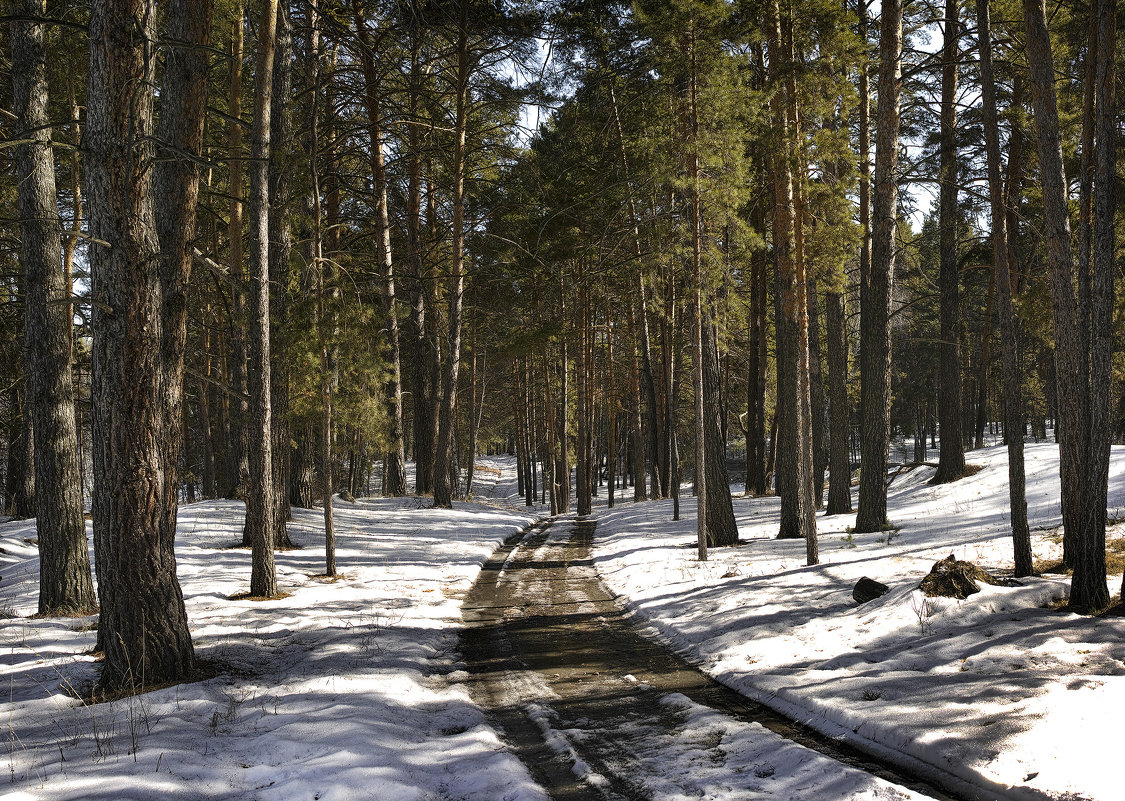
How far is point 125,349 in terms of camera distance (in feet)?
19.7

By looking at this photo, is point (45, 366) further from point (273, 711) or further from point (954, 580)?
point (954, 580)

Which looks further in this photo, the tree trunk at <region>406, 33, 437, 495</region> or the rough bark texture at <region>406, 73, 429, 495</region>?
the rough bark texture at <region>406, 73, 429, 495</region>

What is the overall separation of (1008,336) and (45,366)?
12.5 meters

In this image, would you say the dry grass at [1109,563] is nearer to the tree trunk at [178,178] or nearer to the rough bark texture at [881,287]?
the rough bark texture at [881,287]

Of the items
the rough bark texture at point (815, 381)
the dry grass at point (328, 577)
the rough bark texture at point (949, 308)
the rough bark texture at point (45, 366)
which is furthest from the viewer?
the rough bark texture at point (815, 381)

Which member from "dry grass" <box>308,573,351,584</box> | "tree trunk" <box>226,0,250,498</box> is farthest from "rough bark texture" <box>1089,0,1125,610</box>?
"dry grass" <box>308,573,351,584</box>

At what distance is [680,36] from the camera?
13.1 meters

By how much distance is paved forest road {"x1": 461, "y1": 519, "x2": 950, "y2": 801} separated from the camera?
4.47 metres

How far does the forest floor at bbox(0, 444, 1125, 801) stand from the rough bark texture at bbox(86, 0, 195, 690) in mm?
737

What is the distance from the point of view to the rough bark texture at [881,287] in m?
12.0

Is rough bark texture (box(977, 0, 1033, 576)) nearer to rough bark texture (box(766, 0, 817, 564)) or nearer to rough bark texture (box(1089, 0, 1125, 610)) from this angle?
A: rough bark texture (box(1089, 0, 1125, 610))

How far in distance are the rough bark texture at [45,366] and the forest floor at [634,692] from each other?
0.75 metres

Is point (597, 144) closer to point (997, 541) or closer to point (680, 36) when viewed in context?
point (680, 36)

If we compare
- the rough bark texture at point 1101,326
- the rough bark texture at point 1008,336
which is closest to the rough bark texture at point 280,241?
the rough bark texture at point 1008,336
